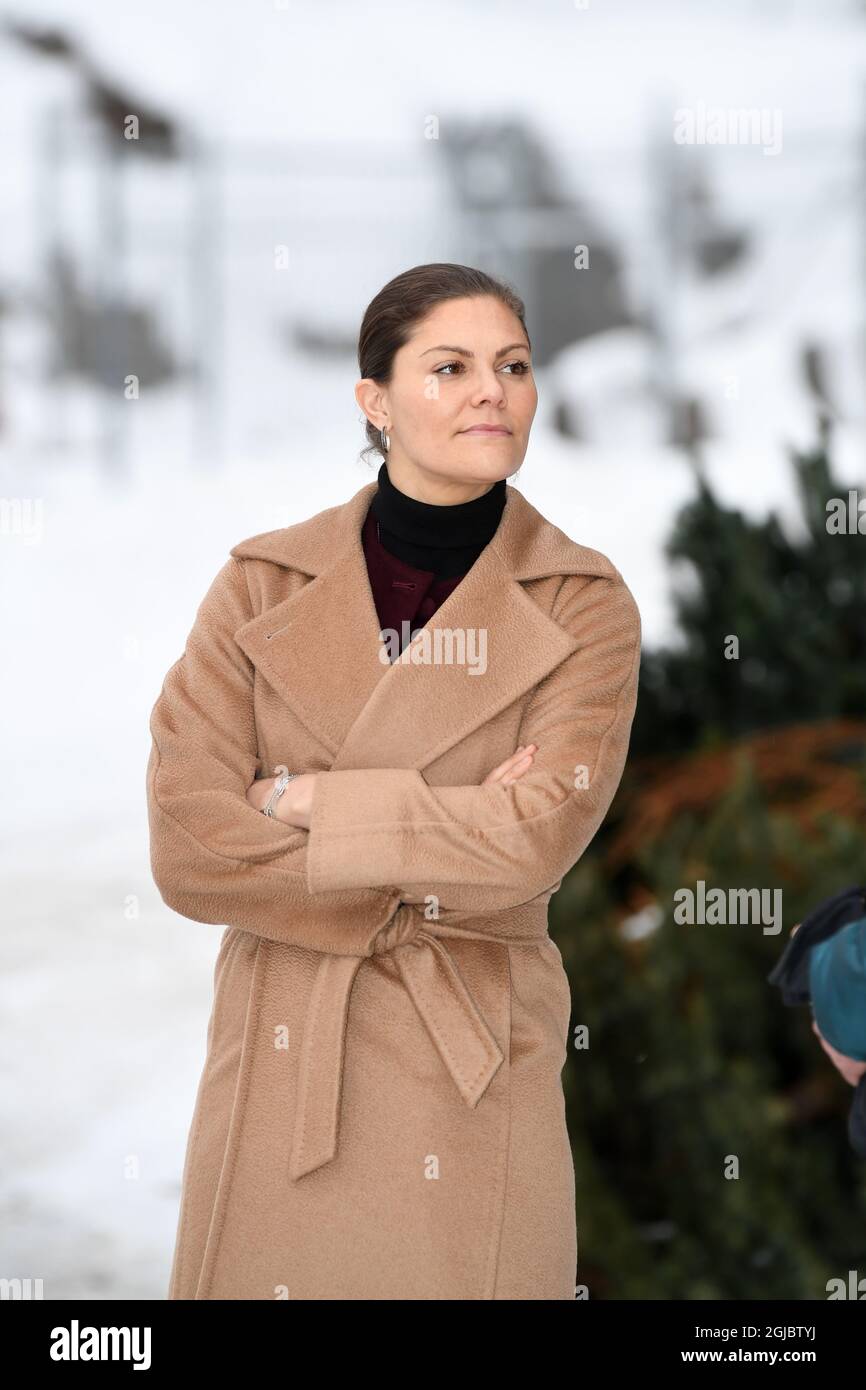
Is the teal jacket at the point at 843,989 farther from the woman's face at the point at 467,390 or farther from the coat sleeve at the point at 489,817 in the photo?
the woman's face at the point at 467,390

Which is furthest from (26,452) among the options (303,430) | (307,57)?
(307,57)

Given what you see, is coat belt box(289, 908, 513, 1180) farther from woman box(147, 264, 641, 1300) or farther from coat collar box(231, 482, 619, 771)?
coat collar box(231, 482, 619, 771)

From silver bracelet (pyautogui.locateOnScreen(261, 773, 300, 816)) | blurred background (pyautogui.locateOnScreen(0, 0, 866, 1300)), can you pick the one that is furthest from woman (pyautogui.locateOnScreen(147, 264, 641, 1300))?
blurred background (pyautogui.locateOnScreen(0, 0, 866, 1300))

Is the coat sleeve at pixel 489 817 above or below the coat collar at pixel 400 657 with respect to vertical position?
→ below

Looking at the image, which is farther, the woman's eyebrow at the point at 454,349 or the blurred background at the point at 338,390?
the blurred background at the point at 338,390

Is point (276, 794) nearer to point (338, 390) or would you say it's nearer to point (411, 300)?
point (411, 300)

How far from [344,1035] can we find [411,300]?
1.92 feet

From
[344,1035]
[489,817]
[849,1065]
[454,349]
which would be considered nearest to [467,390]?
[454,349]

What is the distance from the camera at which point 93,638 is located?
150 inches

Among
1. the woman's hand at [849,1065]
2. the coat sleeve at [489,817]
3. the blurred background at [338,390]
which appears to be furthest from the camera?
the blurred background at [338,390]

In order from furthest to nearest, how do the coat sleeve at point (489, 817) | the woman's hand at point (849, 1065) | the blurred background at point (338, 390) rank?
the blurred background at point (338, 390) → the woman's hand at point (849, 1065) → the coat sleeve at point (489, 817)

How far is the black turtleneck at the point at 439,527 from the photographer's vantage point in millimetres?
1394

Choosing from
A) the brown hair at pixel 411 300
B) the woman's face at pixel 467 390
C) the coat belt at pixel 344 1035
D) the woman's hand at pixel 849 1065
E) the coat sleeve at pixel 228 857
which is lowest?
the woman's hand at pixel 849 1065

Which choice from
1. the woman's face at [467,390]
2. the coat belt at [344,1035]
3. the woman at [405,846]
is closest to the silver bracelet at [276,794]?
the woman at [405,846]
